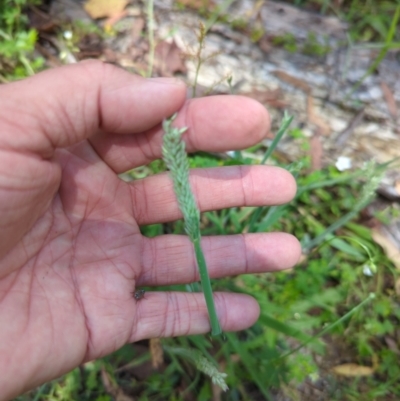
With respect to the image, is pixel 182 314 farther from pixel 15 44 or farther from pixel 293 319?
pixel 15 44

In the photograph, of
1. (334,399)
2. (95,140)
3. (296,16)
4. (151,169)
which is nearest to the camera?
(95,140)

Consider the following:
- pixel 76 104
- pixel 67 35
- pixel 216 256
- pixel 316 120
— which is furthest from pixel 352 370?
pixel 67 35

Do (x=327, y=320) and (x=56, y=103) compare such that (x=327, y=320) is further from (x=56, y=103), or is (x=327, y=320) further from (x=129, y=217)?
(x=56, y=103)

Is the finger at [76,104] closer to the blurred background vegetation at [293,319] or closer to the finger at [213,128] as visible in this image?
the finger at [213,128]

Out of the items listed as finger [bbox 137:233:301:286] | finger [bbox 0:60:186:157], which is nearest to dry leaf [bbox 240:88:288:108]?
finger [bbox 137:233:301:286]

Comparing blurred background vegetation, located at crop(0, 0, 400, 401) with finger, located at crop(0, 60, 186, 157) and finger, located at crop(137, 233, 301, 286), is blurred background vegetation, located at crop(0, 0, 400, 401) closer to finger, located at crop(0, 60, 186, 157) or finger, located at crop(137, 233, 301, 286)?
finger, located at crop(137, 233, 301, 286)

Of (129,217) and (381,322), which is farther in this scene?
(381,322)

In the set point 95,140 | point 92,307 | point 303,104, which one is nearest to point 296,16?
point 303,104
